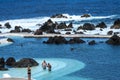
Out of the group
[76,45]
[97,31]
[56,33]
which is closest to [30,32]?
[56,33]

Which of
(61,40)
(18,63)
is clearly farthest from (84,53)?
(18,63)

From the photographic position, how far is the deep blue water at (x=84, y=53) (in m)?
61.4

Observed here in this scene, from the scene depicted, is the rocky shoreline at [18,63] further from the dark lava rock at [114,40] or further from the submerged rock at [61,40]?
the submerged rock at [61,40]

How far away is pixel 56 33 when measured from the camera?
Answer: 97.5 m

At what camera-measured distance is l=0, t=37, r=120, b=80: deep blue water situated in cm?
6138

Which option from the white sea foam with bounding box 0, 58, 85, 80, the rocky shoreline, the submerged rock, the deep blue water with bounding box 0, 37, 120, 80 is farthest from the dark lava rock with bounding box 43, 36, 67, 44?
the rocky shoreline

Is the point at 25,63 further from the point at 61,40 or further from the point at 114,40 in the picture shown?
the point at 61,40

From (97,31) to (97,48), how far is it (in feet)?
68.6

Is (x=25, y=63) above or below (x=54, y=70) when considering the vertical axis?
above

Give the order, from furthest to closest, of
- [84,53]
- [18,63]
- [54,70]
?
[84,53] → [18,63] → [54,70]

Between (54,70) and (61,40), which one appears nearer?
(54,70)

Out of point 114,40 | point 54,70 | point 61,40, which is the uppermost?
point 61,40

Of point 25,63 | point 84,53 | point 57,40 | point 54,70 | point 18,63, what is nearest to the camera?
point 54,70

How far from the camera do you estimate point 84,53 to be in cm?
7512
